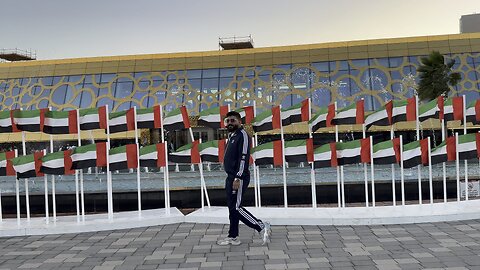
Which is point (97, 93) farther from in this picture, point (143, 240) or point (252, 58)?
point (143, 240)

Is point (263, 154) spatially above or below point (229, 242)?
above

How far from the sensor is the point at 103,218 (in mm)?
9781

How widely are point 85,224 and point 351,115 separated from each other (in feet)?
18.7

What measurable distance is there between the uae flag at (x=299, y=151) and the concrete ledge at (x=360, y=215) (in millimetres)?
1029

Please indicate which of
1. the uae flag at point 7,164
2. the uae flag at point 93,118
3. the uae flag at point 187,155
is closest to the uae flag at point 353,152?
the uae flag at point 187,155

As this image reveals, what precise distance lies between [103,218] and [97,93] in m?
36.0

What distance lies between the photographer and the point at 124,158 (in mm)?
9602

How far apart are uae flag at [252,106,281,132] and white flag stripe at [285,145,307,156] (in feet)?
1.93

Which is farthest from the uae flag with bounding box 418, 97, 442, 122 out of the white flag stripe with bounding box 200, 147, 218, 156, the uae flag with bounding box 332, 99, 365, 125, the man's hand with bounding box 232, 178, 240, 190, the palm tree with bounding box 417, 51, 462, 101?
the palm tree with bounding box 417, 51, 462, 101

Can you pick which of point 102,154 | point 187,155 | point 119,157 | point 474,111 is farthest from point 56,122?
point 474,111

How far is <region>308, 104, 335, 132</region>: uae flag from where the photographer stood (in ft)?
33.3

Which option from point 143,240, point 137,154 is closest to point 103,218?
point 137,154

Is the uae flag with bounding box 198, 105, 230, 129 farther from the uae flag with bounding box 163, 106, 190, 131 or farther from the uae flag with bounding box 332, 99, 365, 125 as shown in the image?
the uae flag with bounding box 332, 99, 365, 125

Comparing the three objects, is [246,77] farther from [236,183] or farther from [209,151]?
[236,183]
